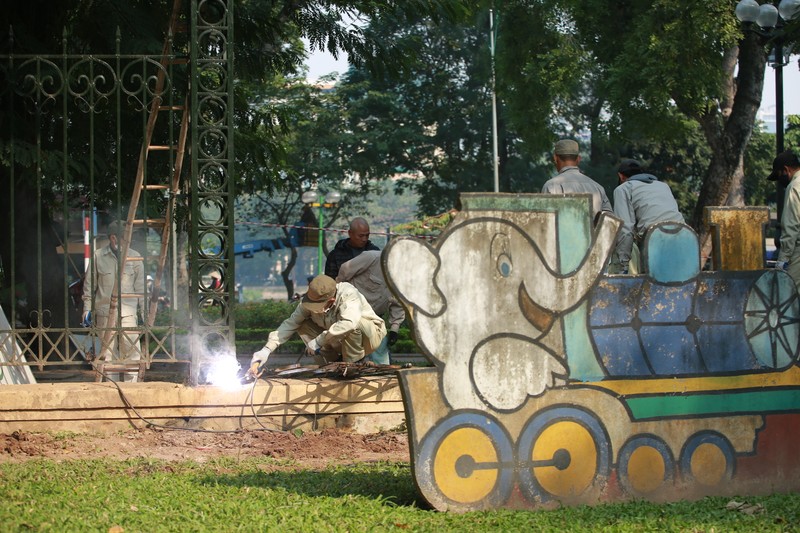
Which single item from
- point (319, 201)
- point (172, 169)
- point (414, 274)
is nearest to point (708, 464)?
point (414, 274)

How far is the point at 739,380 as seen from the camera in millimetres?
6285

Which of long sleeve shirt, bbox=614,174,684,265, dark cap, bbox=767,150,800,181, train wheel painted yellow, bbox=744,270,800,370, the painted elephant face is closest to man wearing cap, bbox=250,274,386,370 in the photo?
long sleeve shirt, bbox=614,174,684,265

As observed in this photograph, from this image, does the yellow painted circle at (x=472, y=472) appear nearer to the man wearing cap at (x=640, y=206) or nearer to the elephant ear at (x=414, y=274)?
the elephant ear at (x=414, y=274)

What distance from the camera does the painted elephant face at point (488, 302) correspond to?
18.9 feet

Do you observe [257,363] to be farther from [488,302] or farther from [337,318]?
[488,302]

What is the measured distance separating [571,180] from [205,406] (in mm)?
3343

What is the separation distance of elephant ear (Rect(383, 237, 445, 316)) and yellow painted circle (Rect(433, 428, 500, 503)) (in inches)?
27.6

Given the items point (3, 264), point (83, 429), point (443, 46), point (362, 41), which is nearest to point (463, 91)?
point (443, 46)

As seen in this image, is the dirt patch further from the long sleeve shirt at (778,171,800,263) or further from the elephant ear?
the long sleeve shirt at (778,171,800,263)

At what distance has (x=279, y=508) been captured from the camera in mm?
5734

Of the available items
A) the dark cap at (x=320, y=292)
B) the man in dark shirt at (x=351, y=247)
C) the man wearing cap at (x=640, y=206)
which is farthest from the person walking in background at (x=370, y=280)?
the man wearing cap at (x=640, y=206)

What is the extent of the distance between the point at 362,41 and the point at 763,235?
7624 mm

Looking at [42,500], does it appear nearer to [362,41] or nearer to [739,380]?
[739,380]

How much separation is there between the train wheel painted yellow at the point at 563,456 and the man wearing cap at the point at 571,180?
7.19ft
